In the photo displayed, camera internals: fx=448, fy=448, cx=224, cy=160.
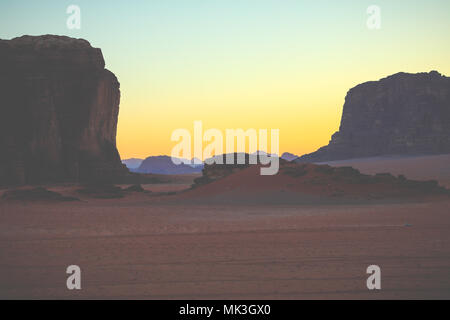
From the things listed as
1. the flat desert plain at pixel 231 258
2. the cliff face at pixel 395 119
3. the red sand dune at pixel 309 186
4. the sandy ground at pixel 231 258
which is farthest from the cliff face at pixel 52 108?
the cliff face at pixel 395 119

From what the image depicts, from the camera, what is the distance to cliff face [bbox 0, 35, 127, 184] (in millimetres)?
52844

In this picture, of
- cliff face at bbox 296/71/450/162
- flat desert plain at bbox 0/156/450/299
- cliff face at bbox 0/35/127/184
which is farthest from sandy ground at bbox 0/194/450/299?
cliff face at bbox 296/71/450/162

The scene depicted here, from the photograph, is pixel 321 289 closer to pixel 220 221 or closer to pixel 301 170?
pixel 220 221

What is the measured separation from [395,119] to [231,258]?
111 m

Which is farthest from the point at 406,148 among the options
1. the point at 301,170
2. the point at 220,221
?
the point at 220,221

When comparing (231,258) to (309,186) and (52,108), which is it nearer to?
(309,186)

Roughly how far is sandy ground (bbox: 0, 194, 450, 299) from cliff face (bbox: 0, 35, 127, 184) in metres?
39.3

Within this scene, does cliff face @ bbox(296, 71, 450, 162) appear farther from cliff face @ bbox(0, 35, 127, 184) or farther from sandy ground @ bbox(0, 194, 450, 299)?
sandy ground @ bbox(0, 194, 450, 299)

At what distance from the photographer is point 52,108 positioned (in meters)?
54.7

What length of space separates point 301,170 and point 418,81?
9161cm

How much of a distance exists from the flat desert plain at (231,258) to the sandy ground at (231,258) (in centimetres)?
2

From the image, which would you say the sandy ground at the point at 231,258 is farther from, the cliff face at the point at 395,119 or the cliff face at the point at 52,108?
the cliff face at the point at 395,119
